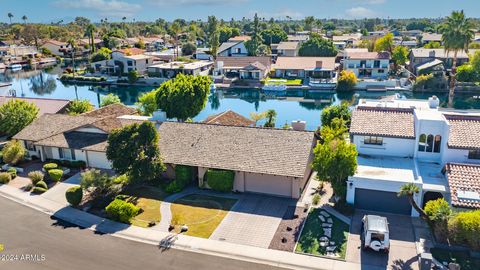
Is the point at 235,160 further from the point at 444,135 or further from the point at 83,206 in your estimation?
the point at 444,135

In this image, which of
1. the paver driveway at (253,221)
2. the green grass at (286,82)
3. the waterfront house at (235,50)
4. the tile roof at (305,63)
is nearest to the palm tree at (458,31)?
the tile roof at (305,63)

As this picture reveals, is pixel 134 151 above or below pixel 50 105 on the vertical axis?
below

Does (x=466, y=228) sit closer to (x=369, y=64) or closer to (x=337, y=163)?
(x=337, y=163)

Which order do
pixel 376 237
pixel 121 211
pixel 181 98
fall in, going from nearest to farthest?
pixel 376 237 < pixel 121 211 < pixel 181 98

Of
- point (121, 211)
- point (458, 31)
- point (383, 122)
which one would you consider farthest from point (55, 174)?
point (458, 31)

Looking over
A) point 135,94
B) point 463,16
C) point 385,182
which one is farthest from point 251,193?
point 135,94

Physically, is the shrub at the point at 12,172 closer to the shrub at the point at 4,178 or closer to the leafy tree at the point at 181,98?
the shrub at the point at 4,178
